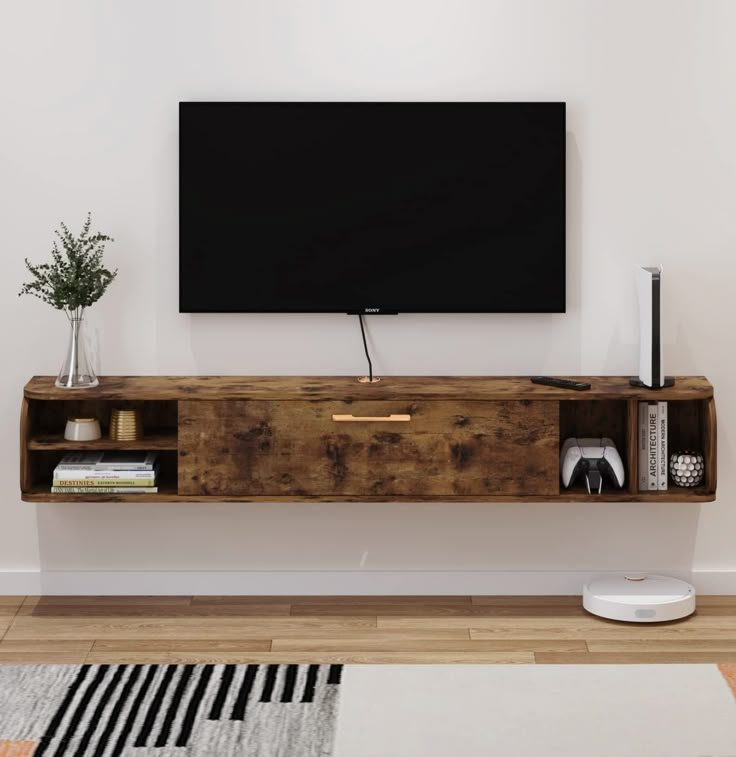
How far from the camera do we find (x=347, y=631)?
368 centimetres

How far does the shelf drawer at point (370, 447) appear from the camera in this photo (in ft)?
11.8

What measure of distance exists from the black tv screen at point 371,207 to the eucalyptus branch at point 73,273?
0.91ft

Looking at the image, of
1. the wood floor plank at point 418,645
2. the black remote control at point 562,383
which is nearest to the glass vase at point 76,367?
the wood floor plank at point 418,645

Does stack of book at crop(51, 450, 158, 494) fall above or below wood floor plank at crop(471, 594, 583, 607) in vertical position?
above

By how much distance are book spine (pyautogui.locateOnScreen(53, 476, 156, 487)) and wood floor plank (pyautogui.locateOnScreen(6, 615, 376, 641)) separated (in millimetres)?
467

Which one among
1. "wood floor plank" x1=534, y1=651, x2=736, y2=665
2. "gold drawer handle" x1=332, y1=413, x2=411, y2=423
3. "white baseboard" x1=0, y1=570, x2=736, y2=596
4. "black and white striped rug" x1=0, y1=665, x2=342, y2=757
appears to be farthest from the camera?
"white baseboard" x1=0, y1=570, x2=736, y2=596

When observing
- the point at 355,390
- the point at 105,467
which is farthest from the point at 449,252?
the point at 105,467

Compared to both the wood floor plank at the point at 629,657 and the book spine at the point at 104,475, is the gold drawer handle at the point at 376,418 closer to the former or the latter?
the book spine at the point at 104,475

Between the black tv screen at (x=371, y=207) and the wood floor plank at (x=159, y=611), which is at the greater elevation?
the black tv screen at (x=371, y=207)

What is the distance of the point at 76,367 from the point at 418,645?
1.38 metres

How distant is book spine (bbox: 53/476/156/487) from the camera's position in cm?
364

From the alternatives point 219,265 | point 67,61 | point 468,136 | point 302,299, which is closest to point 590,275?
point 468,136

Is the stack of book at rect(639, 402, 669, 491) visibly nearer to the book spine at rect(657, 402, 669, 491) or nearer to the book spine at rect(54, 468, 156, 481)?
the book spine at rect(657, 402, 669, 491)

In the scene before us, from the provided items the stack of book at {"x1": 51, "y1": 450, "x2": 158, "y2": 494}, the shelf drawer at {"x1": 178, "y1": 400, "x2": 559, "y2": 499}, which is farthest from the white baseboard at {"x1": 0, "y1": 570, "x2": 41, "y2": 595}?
the shelf drawer at {"x1": 178, "y1": 400, "x2": 559, "y2": 499}
